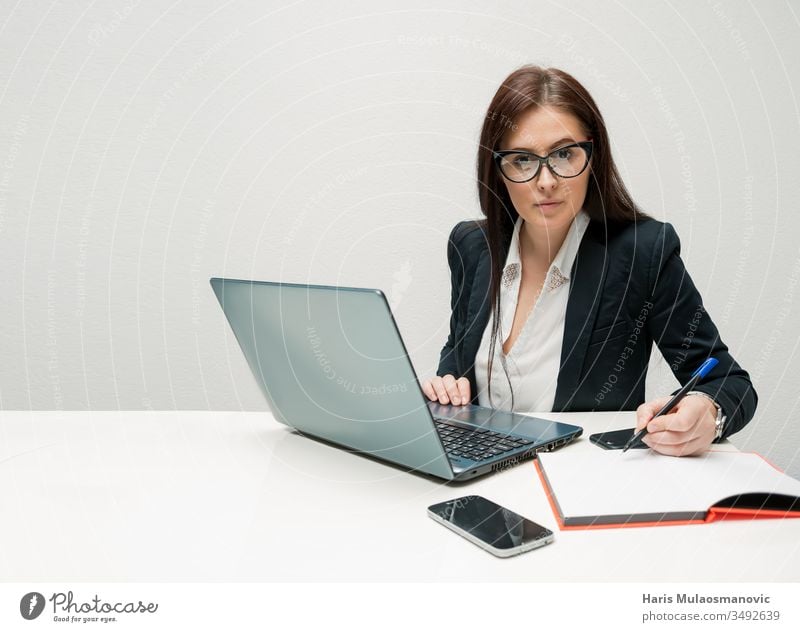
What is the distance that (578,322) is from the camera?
1.19 m

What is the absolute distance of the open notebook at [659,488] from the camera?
2.02 feet

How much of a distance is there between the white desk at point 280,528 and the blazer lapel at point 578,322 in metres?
0.35

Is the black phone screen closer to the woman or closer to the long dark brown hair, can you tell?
the woman

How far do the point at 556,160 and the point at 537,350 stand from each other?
365mm

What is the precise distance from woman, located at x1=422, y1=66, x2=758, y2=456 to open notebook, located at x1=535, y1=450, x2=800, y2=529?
340mm

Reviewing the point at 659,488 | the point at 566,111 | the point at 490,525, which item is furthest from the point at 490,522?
the point at 566,111

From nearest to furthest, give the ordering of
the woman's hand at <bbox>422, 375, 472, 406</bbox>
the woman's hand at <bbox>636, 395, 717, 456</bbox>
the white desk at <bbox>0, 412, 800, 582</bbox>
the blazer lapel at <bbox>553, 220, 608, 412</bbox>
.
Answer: the white desk at <bbox>0, 412, 800, 582</bbox> → the woman's hand at <bbox>636, 395, 717, 456</bbox> → the woman's hand at <bbox>422, 375, 472, 406</bbox> → the blazer lapel at <bbox>553, 220, 608, 412</bbox>

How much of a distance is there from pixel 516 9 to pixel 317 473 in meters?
1.61

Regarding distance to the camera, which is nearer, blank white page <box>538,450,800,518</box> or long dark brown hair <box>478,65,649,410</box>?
blank white page <box>538,450,800,518</box>

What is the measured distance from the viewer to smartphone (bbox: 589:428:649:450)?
829 millimetres

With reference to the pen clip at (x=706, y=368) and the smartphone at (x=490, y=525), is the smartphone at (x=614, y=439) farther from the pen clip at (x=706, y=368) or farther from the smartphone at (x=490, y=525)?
the smartphone at (x=490, y=525)

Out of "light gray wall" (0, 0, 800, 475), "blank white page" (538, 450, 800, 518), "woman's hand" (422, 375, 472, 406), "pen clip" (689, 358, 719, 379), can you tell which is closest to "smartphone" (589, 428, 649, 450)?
"blank white page" (538, 450, 800, 518)

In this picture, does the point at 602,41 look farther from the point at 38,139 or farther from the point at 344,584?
the point at 344,584

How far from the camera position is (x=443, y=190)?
1.99m
